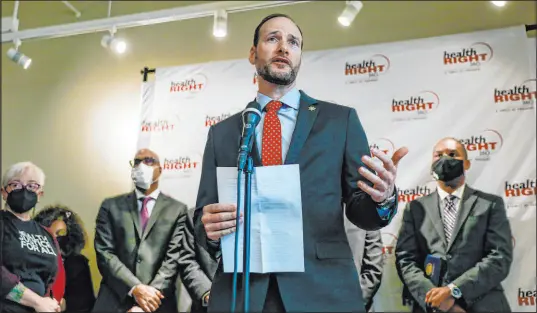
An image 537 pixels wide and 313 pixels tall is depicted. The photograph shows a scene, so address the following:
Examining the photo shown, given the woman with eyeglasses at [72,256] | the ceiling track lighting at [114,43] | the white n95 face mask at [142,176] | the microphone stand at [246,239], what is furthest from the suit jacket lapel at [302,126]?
the ceiling track lighting at [114,43]

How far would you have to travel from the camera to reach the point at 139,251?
3.32 metres

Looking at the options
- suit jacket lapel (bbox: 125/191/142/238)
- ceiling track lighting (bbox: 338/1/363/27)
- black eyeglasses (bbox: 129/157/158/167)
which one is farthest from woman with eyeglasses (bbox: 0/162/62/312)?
ceiling track lighting (bbox: 338/1/363/27)

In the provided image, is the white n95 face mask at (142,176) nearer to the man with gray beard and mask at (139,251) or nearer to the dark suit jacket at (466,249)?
the man with gray beard and mask at (139,251)

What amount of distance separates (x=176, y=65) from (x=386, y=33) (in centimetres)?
164

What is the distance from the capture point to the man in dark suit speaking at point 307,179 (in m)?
1.57

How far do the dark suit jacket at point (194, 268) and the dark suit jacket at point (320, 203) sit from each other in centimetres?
161

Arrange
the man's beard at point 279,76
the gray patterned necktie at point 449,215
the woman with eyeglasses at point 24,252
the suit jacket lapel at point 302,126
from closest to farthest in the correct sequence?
the suit jacket lapel at point 302,126 < the man's beard at point 279,76 < the woman with eyeglasses at point 24,252 < the gray patterned necktie at point 449,215

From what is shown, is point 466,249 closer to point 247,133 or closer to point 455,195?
point 455,195

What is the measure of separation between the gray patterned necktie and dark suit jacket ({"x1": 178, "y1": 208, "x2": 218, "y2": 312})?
148cm

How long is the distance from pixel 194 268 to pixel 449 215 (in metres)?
1.62

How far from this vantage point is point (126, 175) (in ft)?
12.1

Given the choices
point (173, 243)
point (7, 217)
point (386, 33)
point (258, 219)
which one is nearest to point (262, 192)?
point (258, 219)

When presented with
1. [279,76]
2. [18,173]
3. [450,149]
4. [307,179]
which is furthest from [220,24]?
[307,179]

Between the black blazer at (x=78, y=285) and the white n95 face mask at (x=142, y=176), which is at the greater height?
the white n95 face mask at (x=142, y=176)
